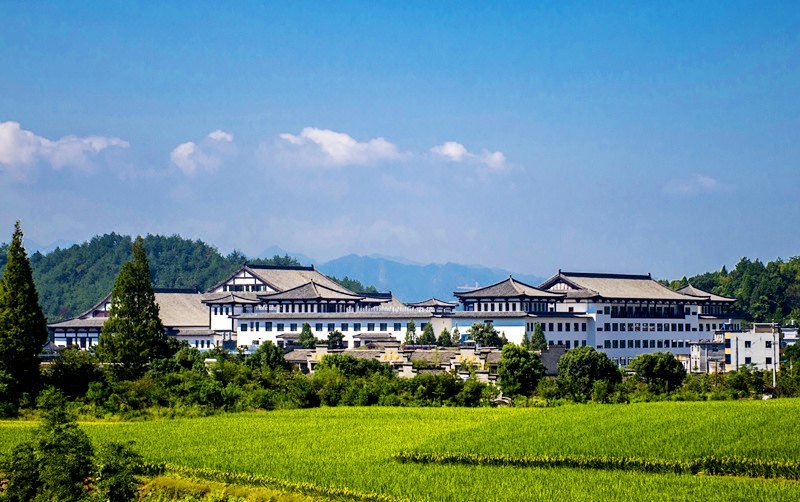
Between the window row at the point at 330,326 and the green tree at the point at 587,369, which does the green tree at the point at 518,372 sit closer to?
the green tree at the point at 587,369

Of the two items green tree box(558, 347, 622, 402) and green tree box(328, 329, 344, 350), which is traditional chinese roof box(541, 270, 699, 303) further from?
green tree box(558, 347, 622, 402)

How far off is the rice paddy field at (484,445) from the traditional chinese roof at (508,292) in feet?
98.1

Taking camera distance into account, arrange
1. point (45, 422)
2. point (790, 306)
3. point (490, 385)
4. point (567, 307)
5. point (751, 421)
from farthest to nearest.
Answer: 1. point (790, 306)
2. point (567, 307)
3. point (490, 385)
4. point (751, 421)
5. point (45, 422)

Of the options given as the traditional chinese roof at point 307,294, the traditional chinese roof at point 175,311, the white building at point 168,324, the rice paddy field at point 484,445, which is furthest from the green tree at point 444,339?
the rice paddy field at point 484,445

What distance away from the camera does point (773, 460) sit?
80.2 ft

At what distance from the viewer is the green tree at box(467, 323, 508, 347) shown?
6191 cm

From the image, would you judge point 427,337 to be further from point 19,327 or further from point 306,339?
point 19,327

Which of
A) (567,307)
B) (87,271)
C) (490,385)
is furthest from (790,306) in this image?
(87,271)

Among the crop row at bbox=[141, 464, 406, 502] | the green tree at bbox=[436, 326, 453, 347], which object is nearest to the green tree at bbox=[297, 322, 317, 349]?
the green tree at bbox=[436, 326, 453, 347]

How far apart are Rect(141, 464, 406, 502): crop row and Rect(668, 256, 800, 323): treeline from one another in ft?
211

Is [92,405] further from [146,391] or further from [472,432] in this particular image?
[472,432]

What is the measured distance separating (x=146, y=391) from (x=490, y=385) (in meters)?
12.8

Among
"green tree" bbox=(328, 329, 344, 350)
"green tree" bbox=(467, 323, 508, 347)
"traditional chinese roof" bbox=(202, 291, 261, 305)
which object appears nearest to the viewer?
Result: "green tree" bbox=(467, 323, 508, 347)

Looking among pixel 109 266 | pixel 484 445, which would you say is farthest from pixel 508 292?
pixel 109 266
